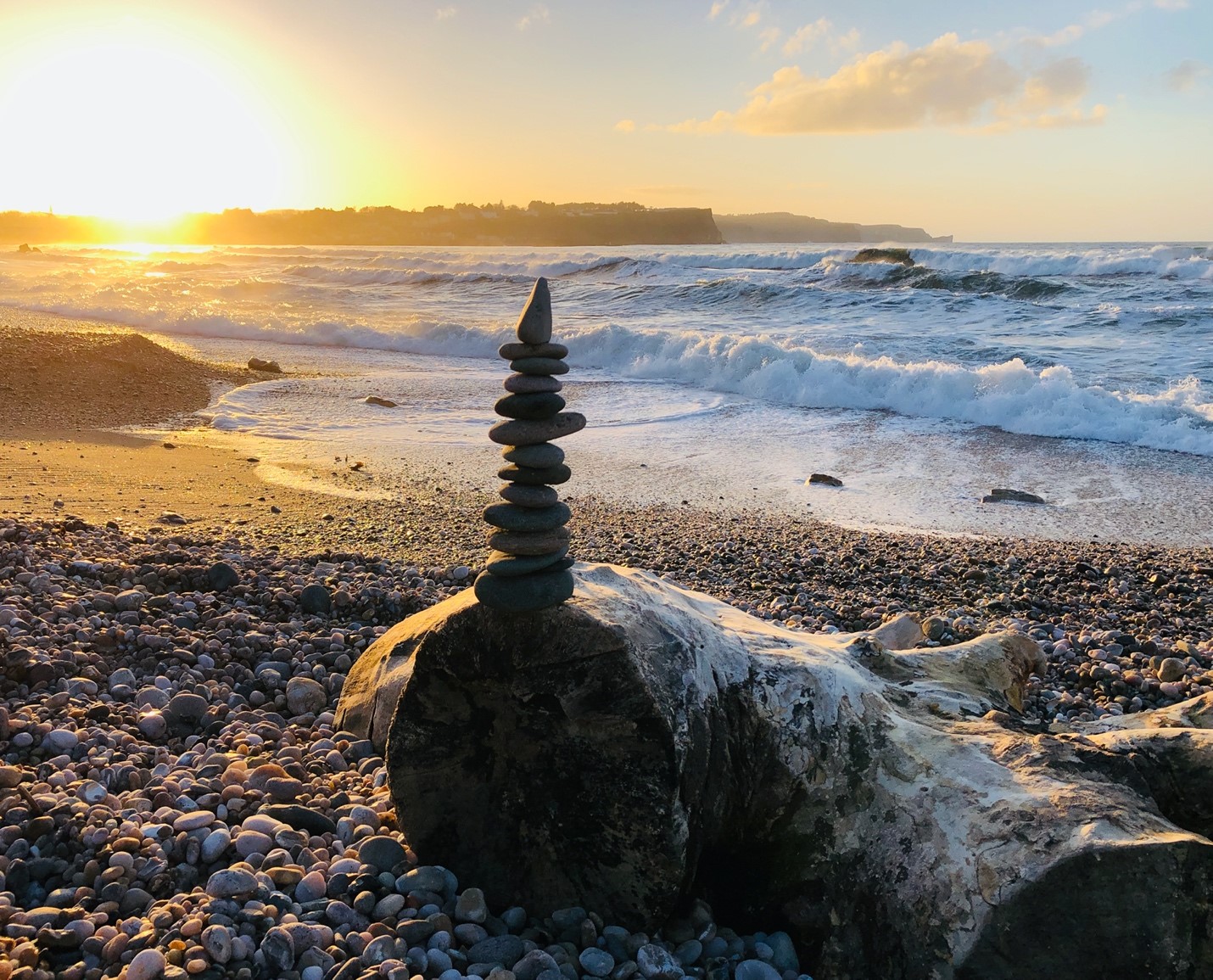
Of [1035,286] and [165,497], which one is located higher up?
[1035,286]

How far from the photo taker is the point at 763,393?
16875mm

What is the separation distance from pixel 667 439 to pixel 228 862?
10.3 meters

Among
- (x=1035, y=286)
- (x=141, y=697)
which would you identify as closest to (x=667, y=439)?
(x=141, y=697)

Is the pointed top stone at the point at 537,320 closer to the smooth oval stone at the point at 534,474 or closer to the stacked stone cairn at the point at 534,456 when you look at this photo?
the stacked stone cairn at the point at 534,456

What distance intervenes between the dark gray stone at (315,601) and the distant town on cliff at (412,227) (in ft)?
417

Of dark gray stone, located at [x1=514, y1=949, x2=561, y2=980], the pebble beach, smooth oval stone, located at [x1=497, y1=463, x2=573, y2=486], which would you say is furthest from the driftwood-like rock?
smooth oval stone, located at [x1=497, y1=463, x2=573, y2=486]

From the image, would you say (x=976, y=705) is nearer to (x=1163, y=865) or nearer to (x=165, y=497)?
(x=1163, y=865)

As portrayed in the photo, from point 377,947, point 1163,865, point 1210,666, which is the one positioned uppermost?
point 1163,865

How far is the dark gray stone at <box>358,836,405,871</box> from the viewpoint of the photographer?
3.02 meters

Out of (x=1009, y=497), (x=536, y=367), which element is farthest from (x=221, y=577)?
(x=1009, y=497)

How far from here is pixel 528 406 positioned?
3.08 metres

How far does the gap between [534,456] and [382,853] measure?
141 centimetres

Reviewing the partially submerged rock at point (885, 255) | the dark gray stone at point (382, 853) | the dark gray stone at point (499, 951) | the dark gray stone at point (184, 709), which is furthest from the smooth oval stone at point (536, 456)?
the partially submerged rock at point (885, 255)

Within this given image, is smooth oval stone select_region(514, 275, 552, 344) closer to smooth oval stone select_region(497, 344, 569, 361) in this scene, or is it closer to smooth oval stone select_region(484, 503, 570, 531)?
smooth oval stone select_region(497, 344, 569, 361)
